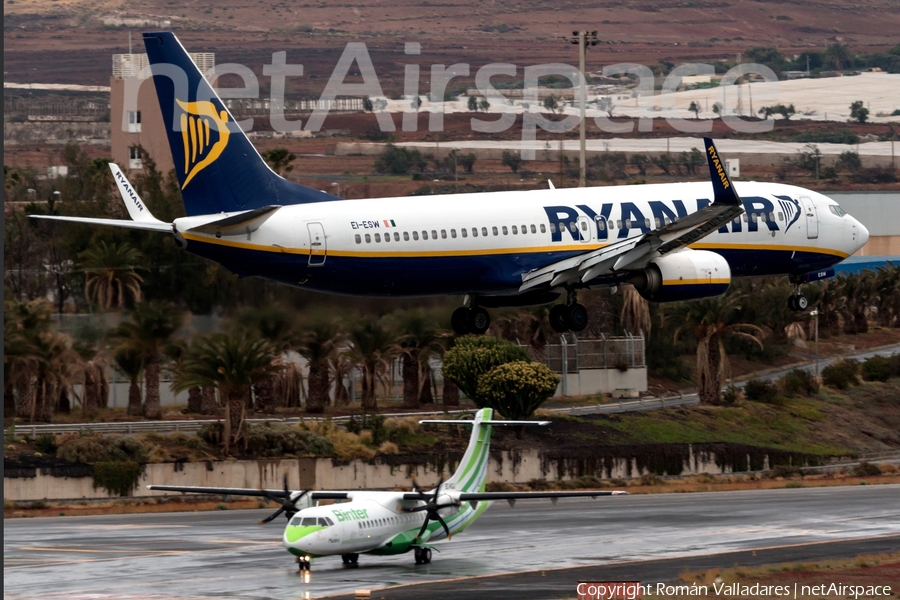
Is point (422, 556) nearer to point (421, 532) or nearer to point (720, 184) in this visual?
point (421, 532)

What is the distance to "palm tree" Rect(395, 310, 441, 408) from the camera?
7456cm

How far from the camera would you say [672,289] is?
5100 cm

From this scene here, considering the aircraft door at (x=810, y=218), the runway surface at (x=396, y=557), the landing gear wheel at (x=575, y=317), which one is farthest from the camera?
the aircraft door at (x=810, y=218)

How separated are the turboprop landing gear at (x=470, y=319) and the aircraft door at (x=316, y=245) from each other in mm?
7394

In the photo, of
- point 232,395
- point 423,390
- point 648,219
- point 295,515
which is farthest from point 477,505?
point 423,390

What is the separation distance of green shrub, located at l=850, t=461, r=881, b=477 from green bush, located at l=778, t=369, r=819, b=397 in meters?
15.5

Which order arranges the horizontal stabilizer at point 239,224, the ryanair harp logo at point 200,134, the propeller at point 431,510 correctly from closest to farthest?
the horizontal stabilizer at point 239,224 → the propeller at point 431,510 → the ryanair harp logo at point 200,134

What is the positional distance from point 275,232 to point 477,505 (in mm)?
11938

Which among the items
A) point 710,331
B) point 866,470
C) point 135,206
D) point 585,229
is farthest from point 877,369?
point 135,206

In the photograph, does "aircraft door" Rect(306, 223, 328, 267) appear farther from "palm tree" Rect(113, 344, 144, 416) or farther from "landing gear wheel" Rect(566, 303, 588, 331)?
"palm tree" Rect(113, 344, 144, 416)

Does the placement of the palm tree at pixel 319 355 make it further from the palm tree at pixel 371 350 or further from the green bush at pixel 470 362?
the green bush at pixel 470 362

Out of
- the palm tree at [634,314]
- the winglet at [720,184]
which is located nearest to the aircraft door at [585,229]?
the winglet at [720,184]

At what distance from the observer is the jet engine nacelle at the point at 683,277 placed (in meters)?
50.9

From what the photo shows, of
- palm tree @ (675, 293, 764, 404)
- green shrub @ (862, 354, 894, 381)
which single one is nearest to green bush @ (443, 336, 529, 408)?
palm tree @ (675, 293, 764, 404)
